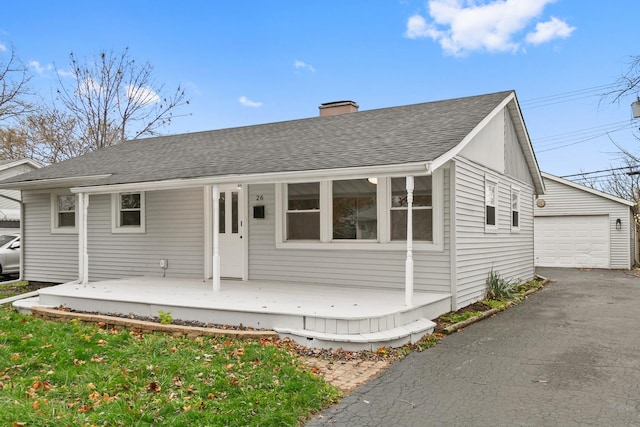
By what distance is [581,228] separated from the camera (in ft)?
62.5

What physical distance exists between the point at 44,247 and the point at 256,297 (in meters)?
8.40

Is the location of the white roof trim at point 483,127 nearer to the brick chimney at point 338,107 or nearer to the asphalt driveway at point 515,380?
the asphalt driveway at point 515,380

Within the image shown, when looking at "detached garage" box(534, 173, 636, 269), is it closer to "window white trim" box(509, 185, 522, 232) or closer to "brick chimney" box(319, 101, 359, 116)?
"window white trim" box(509, 185, 522, 232)

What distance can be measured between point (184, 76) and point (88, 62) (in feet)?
15.9

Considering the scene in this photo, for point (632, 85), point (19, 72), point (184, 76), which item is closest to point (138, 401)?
point (632, 85)

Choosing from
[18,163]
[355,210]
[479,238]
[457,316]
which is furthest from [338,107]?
[18,163]

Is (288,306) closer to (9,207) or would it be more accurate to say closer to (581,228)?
(581,228)

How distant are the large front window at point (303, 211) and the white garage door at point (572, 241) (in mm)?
13729

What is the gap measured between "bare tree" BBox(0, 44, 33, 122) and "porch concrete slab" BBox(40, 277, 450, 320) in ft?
57.8

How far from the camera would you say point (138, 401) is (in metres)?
3.96

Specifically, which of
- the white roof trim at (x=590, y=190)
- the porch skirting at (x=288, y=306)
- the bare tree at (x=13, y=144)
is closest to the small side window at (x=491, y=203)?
the porch skirting at (x=288, y=306)

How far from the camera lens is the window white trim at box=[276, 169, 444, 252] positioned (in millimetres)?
8250

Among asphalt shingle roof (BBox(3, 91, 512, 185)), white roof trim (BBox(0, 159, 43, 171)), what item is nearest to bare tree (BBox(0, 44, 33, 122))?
white roof trim (BBox(0, 159, 43, 171))

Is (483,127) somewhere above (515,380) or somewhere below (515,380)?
above
